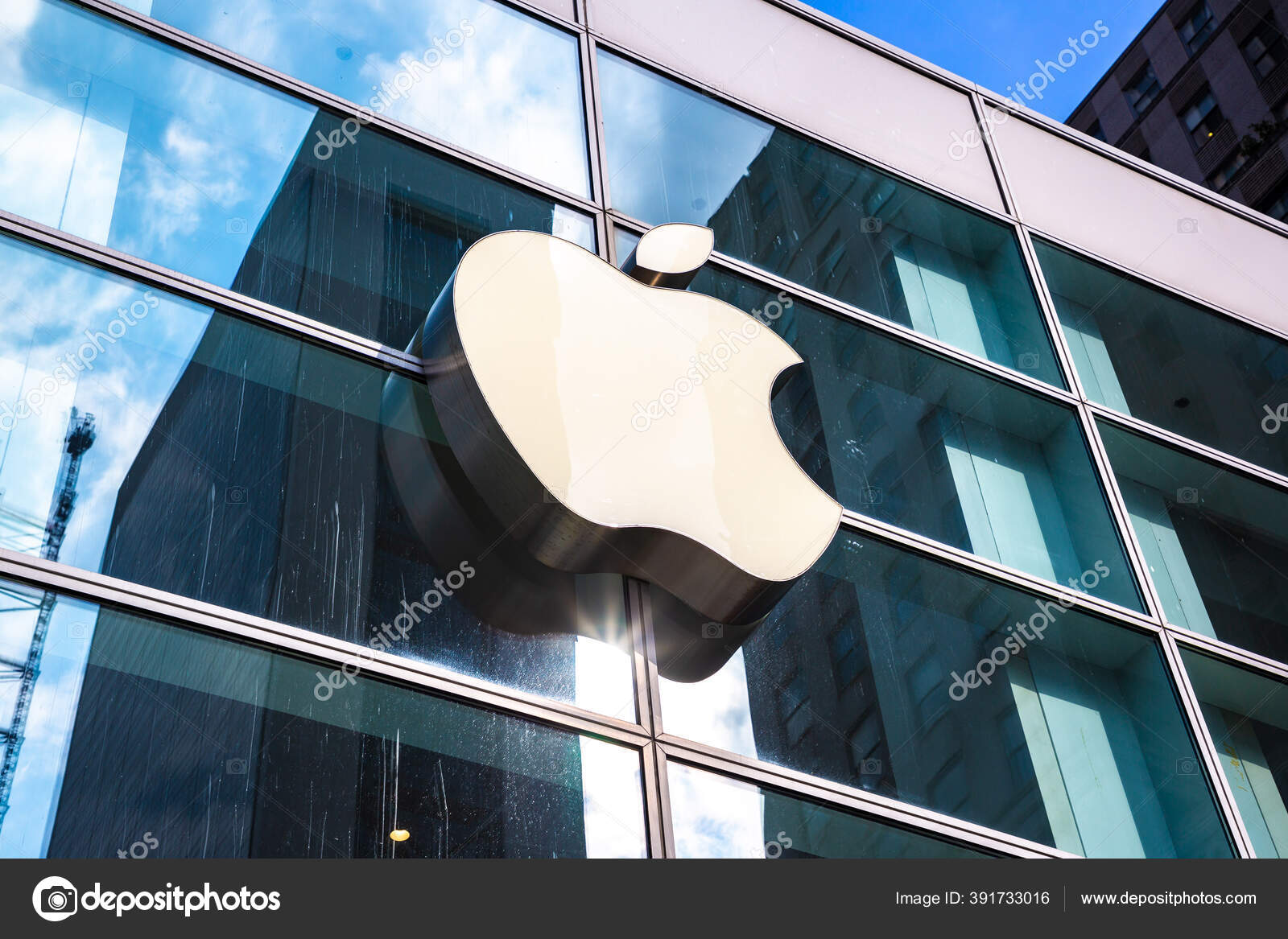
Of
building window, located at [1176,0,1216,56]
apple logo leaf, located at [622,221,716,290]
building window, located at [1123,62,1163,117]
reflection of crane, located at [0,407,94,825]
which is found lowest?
building window, located at [1123,62,1163,117]

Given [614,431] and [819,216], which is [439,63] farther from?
[614,431]

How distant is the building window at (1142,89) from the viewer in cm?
4534

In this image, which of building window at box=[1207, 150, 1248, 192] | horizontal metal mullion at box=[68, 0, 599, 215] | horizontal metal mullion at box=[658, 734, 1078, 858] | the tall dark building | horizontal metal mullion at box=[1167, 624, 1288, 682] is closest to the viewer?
horizontal metal mullion at box=[658, 734, 1078, 858]

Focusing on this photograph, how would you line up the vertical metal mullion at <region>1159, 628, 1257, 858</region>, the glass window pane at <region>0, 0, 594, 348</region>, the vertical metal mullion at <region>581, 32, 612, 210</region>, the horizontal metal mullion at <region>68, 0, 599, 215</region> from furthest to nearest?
the vertical metal mullion at <region>581, 32, 612, 210</region> → the horizontal metal mullion at <region>68, 0, 599, 215</region> → the vertical metal mullion at <region>1159, 628, 1257, 858</region> → the glass window pane at <region>0, 0, 594, 348</region>

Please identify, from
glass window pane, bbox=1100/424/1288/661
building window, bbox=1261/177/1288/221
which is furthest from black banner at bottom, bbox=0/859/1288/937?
building window, bbox=1261/177/1288/221

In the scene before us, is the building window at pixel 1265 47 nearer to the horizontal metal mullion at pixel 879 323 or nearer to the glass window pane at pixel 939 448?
the horizontal metal mullion at pixel 879 323

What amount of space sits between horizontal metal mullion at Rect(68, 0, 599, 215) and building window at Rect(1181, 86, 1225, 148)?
39.6 metres

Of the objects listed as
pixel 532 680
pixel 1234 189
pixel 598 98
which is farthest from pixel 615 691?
pixel 1234 189

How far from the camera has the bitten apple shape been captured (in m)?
5.93

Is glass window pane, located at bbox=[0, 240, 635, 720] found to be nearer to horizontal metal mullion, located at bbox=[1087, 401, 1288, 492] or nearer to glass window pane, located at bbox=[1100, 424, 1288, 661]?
glass window pane, located at bbox=[1100, 424, 1288, 661]

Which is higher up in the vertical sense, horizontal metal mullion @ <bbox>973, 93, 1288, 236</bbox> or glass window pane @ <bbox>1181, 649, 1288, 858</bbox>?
horizontal metal mullion @ <bbox>973, 93, 1288, 236</bbox>

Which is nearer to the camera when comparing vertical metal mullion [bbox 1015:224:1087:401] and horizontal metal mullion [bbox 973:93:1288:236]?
vertical metal mullion [bbox 1015:224:1087:401]

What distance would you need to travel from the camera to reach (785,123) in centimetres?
977

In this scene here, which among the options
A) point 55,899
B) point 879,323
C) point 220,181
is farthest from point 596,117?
point 55,899
